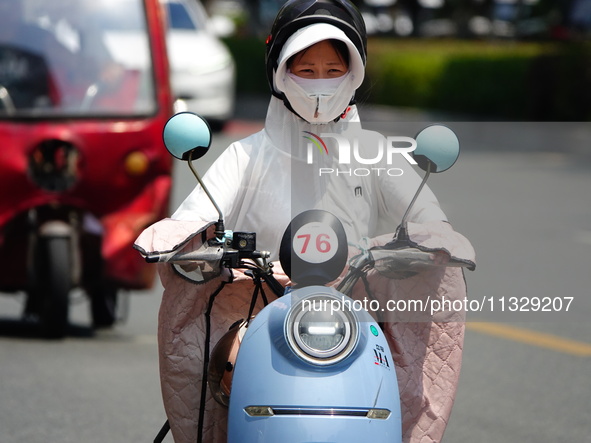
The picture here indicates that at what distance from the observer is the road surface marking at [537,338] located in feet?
23.7

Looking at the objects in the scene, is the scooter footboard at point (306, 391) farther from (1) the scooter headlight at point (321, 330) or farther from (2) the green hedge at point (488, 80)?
(2) the green hedge at point (488, 80)

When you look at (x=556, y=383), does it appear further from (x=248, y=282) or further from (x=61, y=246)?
(x=248, y=282)

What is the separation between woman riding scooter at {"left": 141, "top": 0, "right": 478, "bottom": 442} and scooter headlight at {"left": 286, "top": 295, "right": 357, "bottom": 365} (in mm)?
333

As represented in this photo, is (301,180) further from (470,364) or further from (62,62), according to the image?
(62,62)

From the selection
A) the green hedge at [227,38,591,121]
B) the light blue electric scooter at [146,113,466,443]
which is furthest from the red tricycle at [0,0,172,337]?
the green hedge at [227,38,591,121]

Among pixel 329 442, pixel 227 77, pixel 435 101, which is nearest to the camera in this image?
pixel 329 442

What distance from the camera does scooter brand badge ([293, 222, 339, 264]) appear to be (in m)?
2.91

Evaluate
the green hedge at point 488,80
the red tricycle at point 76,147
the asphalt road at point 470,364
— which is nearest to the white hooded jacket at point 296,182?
the asphalt road at point 470,364

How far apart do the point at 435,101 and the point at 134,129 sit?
1805 cm

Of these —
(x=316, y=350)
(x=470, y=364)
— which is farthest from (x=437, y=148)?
(x=470, y=364)

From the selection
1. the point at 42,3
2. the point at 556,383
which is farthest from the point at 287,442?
the point at 42,3

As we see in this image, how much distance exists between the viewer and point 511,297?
3.11 metres

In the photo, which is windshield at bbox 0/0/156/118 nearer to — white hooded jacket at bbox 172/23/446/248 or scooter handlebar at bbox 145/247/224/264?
white hooded jacket at bbox 172/23/446/248

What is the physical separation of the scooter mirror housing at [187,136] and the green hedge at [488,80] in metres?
15.0
